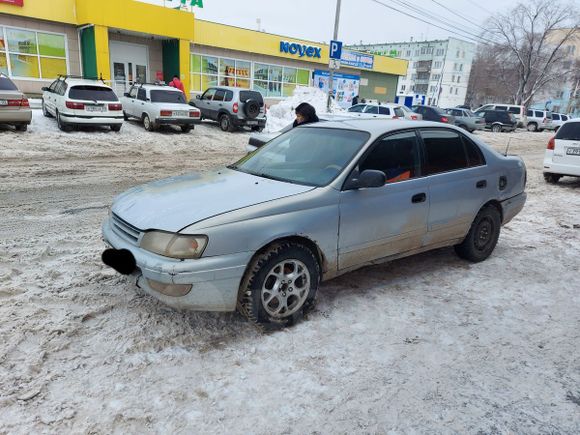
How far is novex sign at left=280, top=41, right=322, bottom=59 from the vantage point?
28312 millimetres

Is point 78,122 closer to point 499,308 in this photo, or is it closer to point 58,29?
point 58,29

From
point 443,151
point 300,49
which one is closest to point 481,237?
point 443,151

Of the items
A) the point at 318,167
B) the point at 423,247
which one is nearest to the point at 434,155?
the point at 423,247

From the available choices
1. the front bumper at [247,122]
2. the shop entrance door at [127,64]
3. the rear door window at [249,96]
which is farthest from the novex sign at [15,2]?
the front bumper at [247,122]

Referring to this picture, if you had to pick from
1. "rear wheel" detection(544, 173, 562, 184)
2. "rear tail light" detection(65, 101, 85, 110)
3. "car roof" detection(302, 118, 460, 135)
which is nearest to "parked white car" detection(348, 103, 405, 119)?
"rear wheel" detection(544, 173, 562, 184)

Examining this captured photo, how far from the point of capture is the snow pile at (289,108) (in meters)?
20.5

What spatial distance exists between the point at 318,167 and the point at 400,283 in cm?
150

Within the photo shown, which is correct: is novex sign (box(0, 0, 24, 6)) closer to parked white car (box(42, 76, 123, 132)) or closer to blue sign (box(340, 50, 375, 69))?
parked white car (box(42, 76, 123, 132))

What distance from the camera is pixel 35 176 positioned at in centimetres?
845

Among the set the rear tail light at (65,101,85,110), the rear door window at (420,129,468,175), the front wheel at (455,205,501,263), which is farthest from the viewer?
the rear tail light at (65,101,85,110)

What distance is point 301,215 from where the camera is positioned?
11.3ft

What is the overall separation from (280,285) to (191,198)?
97 cm

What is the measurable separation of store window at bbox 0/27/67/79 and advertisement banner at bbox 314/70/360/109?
16678mm

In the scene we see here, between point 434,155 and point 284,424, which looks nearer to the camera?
point 284,424
